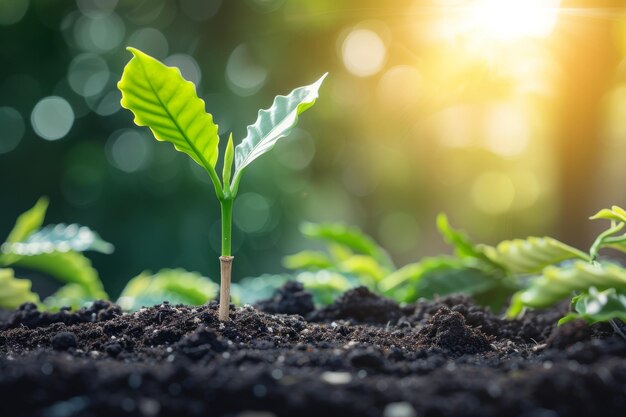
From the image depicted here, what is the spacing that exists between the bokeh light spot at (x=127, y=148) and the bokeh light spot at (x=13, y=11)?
1053 millimetres

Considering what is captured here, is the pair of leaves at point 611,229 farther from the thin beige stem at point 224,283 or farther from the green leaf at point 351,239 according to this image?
the green leaf at point 351,239

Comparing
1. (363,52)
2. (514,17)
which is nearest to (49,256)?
(514,17)

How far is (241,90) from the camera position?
4.66m

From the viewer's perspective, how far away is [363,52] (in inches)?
176

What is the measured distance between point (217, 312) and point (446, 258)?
813 millimetres

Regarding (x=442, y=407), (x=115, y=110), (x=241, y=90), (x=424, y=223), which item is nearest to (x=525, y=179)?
(x=424, y=223)

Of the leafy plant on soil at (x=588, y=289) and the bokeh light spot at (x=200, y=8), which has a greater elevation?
the bokeh light spot at (x=200, y=8)

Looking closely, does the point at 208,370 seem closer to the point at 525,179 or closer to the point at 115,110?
the point at 115,110

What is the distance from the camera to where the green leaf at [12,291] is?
1.59 m

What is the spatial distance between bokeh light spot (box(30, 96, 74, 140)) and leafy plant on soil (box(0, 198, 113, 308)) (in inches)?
118

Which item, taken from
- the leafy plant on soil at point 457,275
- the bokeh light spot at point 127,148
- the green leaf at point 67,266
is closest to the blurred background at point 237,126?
the bokeh light spot at point 127,148

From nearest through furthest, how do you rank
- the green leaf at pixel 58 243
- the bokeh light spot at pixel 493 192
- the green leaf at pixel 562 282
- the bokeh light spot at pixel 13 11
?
the green leaf at pixel 562 282 < the green leaf at pixel 58 243 < the bokeh light spot at pixel 13 11 < the bokeh light spot at pixel 493 192

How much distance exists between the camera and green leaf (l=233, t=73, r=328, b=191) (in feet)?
3.68

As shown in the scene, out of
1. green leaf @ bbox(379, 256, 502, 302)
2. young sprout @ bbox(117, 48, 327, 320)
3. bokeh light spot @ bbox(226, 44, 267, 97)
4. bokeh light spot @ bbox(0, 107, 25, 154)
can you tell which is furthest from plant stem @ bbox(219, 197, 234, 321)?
bokeh light spot @ bbox(0, 107, 25, 154)
